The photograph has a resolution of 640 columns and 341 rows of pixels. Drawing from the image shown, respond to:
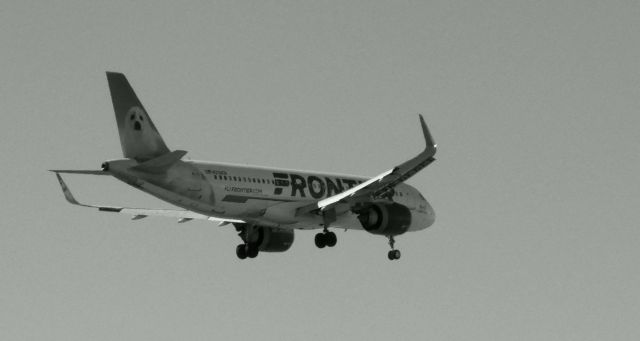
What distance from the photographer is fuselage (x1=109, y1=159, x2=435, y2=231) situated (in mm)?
78312

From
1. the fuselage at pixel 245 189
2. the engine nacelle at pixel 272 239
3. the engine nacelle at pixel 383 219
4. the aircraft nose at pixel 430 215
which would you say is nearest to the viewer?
the fuselage at pixel 245 189

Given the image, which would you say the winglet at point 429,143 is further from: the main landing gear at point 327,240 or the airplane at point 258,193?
the main landing gear at point 327,240

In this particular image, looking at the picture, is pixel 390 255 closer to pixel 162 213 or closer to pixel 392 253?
pixel 392 253

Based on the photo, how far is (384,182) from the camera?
8244cm

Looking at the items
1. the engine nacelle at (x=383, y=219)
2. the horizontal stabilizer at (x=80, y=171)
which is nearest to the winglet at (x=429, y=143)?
the engine nacelle at (x=383, y=219)

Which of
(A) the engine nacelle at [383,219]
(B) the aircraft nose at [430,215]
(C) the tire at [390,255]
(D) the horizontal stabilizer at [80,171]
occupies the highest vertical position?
(B) the aircraft nose at [430,215]

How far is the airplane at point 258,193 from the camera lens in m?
77.7

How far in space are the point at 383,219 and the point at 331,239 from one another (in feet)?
10.3

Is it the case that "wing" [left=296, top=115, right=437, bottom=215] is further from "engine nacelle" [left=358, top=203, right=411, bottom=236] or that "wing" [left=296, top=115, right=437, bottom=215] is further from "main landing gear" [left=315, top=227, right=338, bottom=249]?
"main landing gear" [left=315, top=227, right=338, bottom=249]

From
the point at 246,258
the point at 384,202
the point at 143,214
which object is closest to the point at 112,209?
the point at 143,214

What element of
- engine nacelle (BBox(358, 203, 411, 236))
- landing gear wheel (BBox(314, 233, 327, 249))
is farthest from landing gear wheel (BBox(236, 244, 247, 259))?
engine nacelle (BBox(358, 203, 411, 236))

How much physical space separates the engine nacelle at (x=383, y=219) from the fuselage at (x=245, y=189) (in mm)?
1098

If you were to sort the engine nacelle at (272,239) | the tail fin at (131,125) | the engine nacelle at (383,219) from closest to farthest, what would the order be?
the tail fin at (131,125), the engine nacelle at (383,219), the engine nacelle at (272,239)

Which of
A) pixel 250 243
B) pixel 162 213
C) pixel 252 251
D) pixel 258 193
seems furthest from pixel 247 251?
pixel 258 193
